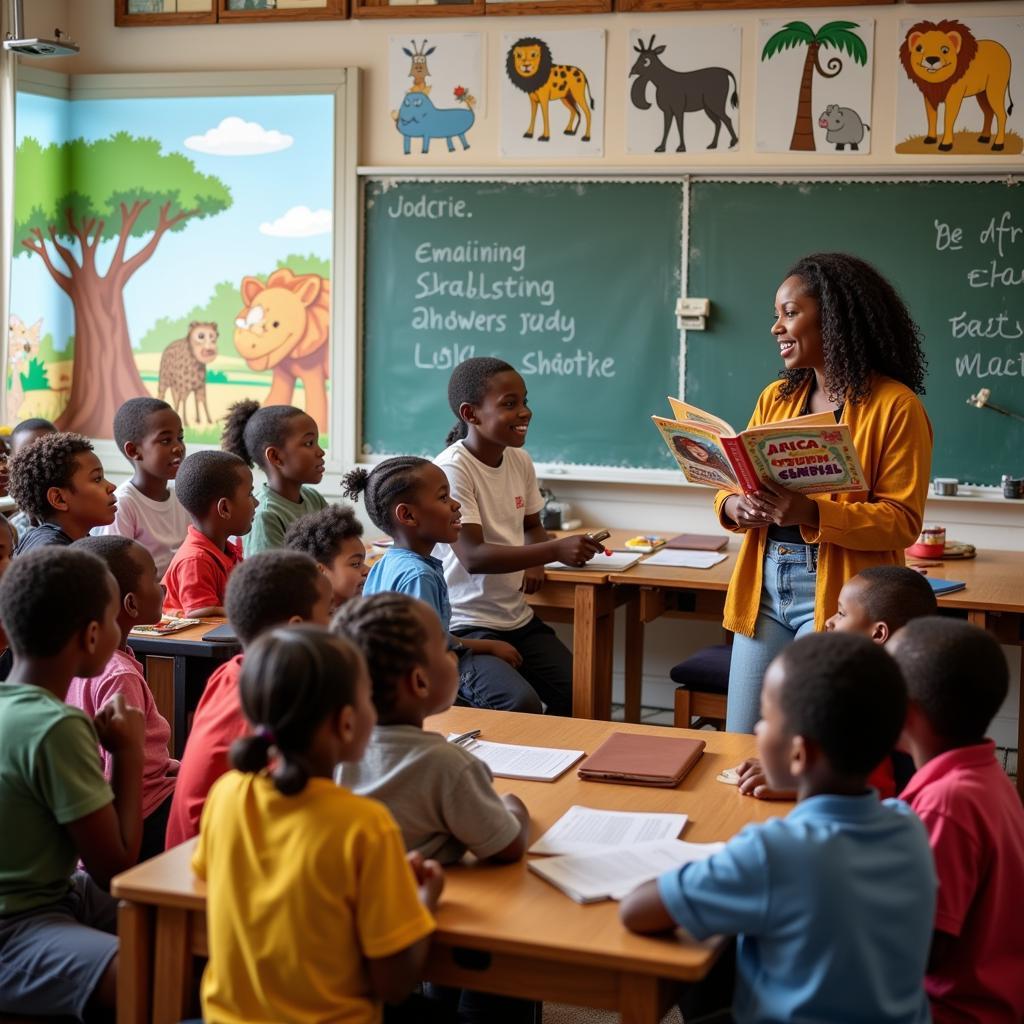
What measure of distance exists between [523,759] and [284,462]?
6.79ft

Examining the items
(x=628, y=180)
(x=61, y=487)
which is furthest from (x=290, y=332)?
(x=61, y=487)

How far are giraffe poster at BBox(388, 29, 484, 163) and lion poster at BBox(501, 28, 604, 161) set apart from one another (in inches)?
5.2

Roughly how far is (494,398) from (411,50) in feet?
6.63

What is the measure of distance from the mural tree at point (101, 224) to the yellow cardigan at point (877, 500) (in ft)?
11.2

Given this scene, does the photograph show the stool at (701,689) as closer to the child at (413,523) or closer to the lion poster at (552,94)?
the child at (413,523)

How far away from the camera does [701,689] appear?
152 inches

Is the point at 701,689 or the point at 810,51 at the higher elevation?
the point at 810,51

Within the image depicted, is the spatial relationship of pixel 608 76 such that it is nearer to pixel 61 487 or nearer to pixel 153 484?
pixel 153 484

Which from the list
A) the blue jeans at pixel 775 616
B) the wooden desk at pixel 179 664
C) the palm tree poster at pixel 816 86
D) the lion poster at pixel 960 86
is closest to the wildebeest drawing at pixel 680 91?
the palm tree poster at pixel 816 86

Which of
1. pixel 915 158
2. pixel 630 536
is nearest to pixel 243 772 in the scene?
pixel 630 536

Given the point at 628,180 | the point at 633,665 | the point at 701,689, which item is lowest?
the point at 633,665

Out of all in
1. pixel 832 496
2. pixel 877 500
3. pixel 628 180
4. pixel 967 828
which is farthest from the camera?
pixel 628 180

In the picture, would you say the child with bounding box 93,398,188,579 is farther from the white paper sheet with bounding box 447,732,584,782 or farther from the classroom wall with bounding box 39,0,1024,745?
the white paper sheet with bounding box 447,732,584,782

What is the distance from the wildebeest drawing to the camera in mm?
4828
